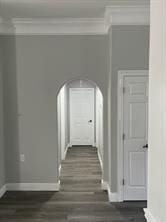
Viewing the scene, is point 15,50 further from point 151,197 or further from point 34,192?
point 151,197

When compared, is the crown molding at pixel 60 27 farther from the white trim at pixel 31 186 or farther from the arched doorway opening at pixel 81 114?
the arched doorway opening at pixel 81 114

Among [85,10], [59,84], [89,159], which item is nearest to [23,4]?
[85,10]

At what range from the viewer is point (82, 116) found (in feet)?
35.0

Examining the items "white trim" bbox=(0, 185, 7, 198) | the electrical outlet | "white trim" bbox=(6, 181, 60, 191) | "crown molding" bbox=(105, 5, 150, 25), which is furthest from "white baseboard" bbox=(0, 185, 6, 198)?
"crown molding" bbox=(105, 5, 150, 25)

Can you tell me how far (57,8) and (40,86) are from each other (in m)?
1.57

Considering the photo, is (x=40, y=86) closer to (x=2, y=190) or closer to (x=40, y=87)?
Result: (x=40, y=87)

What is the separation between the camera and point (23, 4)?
423cm

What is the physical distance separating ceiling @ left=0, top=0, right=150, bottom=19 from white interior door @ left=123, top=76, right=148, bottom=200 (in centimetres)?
123

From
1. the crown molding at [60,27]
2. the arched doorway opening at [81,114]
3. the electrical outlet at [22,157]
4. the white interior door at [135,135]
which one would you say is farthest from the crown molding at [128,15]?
the arched doorway opening at [81,114]

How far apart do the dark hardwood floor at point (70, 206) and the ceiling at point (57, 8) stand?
10.8 ft

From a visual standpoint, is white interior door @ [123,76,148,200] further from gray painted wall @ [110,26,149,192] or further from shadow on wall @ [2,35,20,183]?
shadow on wall @ [2,35,20,183]

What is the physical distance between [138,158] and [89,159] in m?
3.73

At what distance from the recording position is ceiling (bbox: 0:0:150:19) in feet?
13.5

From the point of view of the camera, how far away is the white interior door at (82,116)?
419 inches
